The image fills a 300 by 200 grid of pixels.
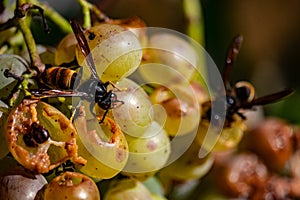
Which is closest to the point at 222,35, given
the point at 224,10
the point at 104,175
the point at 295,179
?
the point at 224,10

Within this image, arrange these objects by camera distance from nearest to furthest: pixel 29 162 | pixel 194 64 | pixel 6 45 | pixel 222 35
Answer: pixel 29 162 < pixel 6 45 < pixel 194 64 < pixel 222 35

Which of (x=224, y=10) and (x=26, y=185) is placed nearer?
(x=26, y=185)

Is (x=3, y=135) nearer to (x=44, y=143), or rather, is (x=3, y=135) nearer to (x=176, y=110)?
(x=44, y=143)

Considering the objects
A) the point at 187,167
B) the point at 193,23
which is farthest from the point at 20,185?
the point at 193,23

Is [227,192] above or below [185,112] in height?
below

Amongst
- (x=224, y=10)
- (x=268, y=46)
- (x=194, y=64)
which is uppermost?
(x=194, y=64)

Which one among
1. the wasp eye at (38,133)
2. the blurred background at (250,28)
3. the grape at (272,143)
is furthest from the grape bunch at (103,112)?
the blurred background at (250,28)

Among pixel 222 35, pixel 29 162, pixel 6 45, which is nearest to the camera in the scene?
pixel 29 162

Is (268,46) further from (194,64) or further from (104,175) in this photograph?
(104,175)
